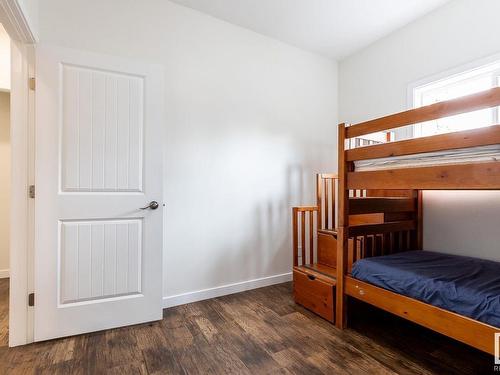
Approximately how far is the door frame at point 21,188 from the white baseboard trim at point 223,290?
94cm

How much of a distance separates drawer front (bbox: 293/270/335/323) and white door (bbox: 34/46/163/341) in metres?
1.15

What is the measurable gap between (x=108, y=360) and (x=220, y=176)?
1.58m

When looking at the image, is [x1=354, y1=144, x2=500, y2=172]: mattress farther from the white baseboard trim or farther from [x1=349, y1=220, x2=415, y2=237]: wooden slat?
the white baseboard trim

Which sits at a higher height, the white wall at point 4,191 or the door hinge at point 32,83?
the door hinge at point 32,83

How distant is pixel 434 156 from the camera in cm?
146

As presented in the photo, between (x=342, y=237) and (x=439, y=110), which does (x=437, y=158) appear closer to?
(x=439, y=110)

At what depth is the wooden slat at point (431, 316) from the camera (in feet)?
4.03

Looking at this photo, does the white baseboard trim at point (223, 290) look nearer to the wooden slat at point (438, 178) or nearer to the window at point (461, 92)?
the wooden slat at point (438, 178)

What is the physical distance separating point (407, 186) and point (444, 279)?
555 mm

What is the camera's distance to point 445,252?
7.63 ft

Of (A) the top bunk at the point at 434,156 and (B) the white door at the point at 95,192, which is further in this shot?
(B) the white door at the point at 95,192

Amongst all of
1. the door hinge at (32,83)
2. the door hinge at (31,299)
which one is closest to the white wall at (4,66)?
the door hinge at (32,83)

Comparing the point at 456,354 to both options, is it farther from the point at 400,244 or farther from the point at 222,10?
the point at 222,10

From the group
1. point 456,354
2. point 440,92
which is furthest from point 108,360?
point 440,92
